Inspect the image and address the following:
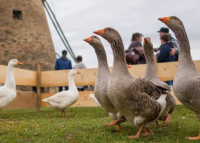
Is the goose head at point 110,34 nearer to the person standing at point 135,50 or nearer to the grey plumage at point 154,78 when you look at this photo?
the grey plumage at point 154,78

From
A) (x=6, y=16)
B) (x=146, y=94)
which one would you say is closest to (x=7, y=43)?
(x=6, y=16)

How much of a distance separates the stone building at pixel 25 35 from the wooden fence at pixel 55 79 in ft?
25.1

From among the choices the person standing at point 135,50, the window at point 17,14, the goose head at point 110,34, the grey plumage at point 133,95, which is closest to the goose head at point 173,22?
the goose head at point 110,34

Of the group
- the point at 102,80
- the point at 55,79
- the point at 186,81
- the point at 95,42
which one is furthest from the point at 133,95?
the point at 55,79

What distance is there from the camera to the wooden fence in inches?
300

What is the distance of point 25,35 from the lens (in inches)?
658

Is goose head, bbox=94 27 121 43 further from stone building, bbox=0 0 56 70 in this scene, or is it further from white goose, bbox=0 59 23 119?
stone building, bbox=0 0 56 70

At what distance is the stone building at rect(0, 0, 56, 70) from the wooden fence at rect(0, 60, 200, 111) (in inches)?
302

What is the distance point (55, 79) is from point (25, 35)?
349 inches

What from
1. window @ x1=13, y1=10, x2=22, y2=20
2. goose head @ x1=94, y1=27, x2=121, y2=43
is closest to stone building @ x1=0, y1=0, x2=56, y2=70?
window @ x1=13, y1=10, x2=22, y2=20

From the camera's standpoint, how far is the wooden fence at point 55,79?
762cm

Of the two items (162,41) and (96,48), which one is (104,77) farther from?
(162,41)

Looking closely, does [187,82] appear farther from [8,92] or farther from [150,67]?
[8,92]

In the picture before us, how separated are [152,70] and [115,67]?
134cm
